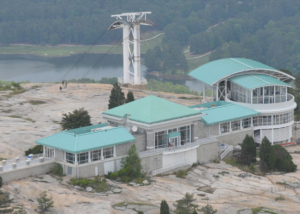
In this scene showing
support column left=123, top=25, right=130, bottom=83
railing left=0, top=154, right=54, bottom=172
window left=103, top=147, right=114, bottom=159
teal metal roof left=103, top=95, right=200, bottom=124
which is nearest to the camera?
railing left=0, top=154, right=54, bottom=172

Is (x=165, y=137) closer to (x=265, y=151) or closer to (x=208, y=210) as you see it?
(x=265, y=151)

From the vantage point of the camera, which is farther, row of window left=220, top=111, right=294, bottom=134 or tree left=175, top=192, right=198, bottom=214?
row of window left=220, top=111, right=294, bottom=134

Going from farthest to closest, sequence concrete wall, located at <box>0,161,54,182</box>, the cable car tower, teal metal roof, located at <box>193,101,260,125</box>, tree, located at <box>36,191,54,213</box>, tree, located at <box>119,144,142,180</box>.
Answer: the cable car tower → teal metal roof, located at <box>193,101,260,125</box> → tree, located at <box>119,144,142,180</box> → concrete wall, located at <box>0,161,54,182</box> → tree, located at <box>36,191,54,213</box>

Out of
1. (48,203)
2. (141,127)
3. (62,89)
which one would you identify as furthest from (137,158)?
(62,89)

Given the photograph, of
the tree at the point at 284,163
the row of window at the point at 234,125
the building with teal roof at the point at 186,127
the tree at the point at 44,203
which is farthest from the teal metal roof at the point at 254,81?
the tree at the point at 44,203

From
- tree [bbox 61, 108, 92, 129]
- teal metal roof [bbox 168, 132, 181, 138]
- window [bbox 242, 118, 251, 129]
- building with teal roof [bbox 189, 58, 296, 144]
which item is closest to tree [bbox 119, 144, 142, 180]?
teal metal roof [bbox 168, 132, 181, 138]

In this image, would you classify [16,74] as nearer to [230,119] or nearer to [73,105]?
[73,105]

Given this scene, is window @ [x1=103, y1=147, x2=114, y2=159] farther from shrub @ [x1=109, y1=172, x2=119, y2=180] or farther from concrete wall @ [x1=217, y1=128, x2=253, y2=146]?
concrete wall @ [x1=217, y1=128, x2=253, y2=146]
